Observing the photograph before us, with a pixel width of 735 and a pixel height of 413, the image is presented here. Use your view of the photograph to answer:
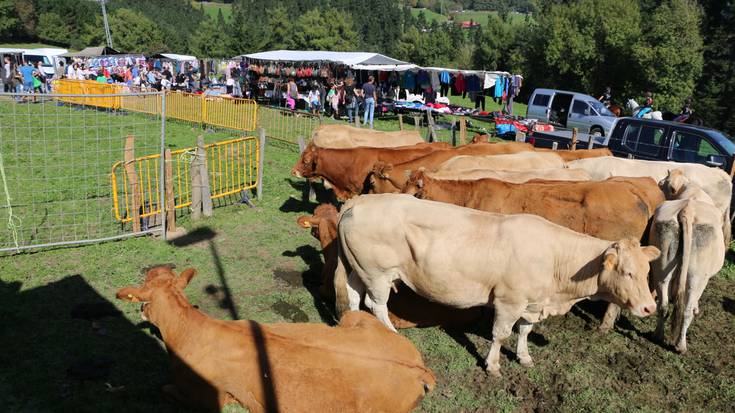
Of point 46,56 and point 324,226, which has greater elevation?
point 46,56

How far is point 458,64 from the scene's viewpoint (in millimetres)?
64125

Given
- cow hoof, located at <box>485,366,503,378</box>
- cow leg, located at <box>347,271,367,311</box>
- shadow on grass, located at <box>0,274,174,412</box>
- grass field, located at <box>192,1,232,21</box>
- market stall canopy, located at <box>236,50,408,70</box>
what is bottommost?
cow hoof, located at <box>485,366,503,378</box>

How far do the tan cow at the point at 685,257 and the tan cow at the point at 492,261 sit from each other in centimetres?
135

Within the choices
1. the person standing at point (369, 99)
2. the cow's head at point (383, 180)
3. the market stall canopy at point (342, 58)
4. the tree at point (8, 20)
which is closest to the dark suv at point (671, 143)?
the cow's head at point (383, 180)

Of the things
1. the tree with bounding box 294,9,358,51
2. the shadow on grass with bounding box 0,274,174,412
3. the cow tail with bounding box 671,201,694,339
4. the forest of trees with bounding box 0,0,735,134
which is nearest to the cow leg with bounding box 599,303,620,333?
the cow tail with bounding box 671,201,694,339

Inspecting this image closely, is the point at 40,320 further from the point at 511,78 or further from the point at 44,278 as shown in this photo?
the point at 511,78

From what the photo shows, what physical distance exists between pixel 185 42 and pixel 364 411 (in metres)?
89.3

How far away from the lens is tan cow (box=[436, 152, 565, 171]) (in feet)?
33.0

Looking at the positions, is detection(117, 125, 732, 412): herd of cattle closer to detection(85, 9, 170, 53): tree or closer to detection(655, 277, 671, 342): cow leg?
detection(655, 277, 671, 342): cow leg

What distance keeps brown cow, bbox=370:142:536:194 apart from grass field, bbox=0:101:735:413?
5.17 feet

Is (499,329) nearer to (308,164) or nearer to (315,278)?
(315,278)

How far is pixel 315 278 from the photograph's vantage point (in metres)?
8.26

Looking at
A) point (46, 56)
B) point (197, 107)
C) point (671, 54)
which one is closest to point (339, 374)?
point (197, 107)

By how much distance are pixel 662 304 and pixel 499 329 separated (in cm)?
242
